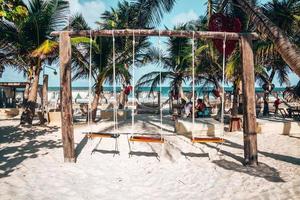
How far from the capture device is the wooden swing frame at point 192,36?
8.11 meters

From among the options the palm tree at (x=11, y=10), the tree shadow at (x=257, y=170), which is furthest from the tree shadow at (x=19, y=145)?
the tree shadow at (x=257, y=170)

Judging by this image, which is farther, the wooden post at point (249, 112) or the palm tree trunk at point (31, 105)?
the palm tree trunk at point (31, 105)

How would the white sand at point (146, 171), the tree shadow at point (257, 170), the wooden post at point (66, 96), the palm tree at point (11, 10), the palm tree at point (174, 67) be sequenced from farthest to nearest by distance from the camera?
the palm tree at point (174, 67) → the wooden post at point (66, 96) → the tree shadow at point (257, 170) → the white sand at point (146, 171) → the palm tree at point (11, 10)

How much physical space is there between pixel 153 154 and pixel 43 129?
231 inches

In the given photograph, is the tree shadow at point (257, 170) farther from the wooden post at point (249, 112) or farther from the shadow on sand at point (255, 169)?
the wooden post at point (249, 112)

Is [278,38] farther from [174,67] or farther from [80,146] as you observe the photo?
[174,67]

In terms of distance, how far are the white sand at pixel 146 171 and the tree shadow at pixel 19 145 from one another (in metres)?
0.02

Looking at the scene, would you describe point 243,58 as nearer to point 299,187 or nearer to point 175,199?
point 299,187

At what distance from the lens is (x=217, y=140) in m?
8.20

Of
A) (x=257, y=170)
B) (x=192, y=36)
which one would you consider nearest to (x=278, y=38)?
(x=192, y=36)

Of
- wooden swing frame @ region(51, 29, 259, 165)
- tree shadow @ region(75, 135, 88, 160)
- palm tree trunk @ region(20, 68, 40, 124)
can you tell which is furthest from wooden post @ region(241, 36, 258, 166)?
palm tree trunk @ region(20, 68, 40, 124)

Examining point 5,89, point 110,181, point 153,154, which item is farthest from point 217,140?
point 5,89

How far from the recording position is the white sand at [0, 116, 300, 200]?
617 cm

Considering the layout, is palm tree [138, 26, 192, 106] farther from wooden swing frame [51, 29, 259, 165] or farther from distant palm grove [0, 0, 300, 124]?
wooden swing frame [51, 29, 259, 165]
